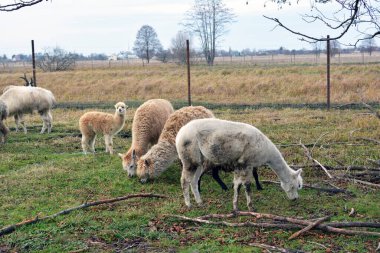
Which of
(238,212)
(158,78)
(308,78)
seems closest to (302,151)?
(238,212)

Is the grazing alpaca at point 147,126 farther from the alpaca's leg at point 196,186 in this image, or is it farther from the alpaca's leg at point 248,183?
the alpaca's leg at point 248,183

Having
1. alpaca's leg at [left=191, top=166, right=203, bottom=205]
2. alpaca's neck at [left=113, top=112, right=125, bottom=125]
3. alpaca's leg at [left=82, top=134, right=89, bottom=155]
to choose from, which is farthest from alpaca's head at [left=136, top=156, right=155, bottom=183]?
alpaca's leg at [left=82, top=134, right=89, bottom=155]

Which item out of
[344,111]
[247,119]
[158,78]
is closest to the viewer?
[247,119]

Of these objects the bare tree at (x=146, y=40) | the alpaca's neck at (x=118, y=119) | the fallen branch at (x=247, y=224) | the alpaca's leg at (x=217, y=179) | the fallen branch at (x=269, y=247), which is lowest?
Answer: the fallen branch at (x=269, y=247)

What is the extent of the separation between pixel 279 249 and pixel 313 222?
690 millimetres

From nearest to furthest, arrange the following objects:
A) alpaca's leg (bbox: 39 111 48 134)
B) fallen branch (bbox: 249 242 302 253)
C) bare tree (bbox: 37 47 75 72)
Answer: fallen branch (bbox: 249 242 302 253)
alpaca's leg (bbox: 39 111 48 134)
bare tree (bbox: 37 47 75 72)

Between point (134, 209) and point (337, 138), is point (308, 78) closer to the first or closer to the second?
point (337, 138)

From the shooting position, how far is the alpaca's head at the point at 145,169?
869cm

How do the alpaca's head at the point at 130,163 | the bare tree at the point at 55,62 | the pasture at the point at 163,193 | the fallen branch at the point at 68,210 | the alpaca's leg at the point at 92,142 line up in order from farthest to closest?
1. the bare tree at the point at 55,62
2. the alpaca's leg at the point at 92,142
3. the alpaca's head at the point at 130,163
4. the fallen branch at the point at 68,210
5. the pasture at the point at 163,193

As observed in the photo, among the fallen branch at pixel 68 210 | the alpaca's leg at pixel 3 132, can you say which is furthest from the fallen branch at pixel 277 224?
the alpaca's leg at pixel 3 132

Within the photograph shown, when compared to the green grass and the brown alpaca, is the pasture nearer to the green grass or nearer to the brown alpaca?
the green grass

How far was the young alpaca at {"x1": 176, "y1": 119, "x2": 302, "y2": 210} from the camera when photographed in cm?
705

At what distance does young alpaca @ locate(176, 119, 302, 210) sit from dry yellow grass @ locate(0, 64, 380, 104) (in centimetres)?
1123

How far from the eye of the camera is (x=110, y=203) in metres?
7.62
